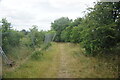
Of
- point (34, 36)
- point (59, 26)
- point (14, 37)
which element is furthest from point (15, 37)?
point (59, 26)

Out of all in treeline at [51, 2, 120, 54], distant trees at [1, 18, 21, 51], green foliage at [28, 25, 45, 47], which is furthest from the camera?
green foliage at [28, 25, 45, 47]

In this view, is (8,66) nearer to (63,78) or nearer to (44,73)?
(44,73)

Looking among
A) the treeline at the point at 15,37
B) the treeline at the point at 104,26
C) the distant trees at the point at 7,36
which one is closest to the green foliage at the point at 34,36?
the treeline at the point at 15,37

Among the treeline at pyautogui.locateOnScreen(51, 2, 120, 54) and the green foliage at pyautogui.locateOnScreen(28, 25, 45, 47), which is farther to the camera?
the green foliage at pyautogui.locateOnScreen(28, 25, 45, 47)

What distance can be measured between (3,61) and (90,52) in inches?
190

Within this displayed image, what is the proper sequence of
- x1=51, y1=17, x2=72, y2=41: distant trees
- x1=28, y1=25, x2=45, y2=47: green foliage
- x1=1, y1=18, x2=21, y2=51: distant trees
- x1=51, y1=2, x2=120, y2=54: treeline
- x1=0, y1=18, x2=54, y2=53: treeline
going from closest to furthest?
x1=51, y1=2, x2=120, y2=54: treeline
x1=1, y1=18, x2=21, y2=51: distant trees
x1=0, y1=18, x2=54, y2=53: treeline
x1=28, y1=25, x2=45, y2=47: green foliage
x1=51, y1=17, x2=72, y2=41: distant trees

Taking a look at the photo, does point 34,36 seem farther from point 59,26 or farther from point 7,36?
point 59,26

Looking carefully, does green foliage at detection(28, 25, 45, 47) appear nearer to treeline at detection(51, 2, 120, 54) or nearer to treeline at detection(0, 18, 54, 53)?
treeline at detection(0, 18, 54, 53)

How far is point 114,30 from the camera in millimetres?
5223

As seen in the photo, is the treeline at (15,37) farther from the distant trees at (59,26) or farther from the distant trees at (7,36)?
the distant trees at (59,26)

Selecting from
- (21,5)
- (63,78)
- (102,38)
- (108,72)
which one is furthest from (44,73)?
(21,5)

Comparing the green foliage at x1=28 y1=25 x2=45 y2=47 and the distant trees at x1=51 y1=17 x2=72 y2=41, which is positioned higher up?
the distant trees at x1=51 y1=17 x2=72 y2=41

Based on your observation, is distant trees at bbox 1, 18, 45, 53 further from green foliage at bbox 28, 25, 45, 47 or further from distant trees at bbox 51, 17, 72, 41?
distant trees at bbox 51, 17, 72, 41

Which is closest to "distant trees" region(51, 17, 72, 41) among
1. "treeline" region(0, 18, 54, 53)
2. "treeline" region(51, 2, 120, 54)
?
"treeline" region(0, 18, 54, 53)
